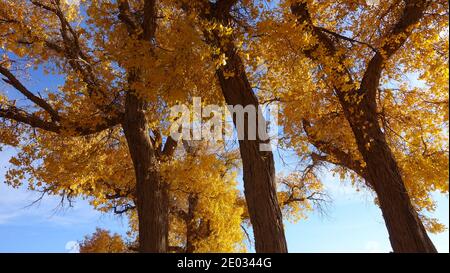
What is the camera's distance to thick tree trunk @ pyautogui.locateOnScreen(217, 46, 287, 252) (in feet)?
21.2

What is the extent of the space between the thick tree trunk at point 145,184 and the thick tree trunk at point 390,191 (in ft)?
16.7

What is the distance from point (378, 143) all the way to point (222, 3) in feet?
15.0

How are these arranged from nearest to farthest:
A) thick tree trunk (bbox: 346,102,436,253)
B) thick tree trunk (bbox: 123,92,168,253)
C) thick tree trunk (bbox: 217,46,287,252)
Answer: thick tree trunk (bbox: 217,46,287,252) < thick tree trunk (bbox: 346,102,436,253) < thick tree trunk (bbox: 123,92,168,253)

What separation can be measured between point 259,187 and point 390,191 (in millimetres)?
2855

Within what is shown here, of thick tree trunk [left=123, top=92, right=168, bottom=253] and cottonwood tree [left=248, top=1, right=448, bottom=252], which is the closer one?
cottonwood tree [left=248, top=1, right=448, bottom=252]

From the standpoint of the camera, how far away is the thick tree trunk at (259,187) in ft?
21.2

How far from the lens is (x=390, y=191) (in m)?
7.52

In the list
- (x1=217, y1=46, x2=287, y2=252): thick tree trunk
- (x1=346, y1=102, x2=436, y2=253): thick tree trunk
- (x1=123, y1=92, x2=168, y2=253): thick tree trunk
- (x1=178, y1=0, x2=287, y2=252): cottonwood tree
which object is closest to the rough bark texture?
(x1=346, y1=102, x2=436, y2=253): thick tree trunk

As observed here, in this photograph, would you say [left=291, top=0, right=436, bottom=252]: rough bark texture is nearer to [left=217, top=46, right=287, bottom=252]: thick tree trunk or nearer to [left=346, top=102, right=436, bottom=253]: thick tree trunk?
[left=346, top=102, right=436, bottom=253]: thick tree trunk

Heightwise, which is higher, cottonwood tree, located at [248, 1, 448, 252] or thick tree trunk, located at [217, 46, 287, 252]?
cottonwood tree, located at [248, 1, 448, 252]

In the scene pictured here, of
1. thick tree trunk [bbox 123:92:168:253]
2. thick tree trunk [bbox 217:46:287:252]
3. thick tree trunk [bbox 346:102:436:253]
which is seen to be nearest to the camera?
thick tree trunk [bbox 217:46:287:252]

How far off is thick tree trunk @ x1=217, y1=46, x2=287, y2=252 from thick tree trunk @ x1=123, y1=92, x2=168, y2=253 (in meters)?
3.28

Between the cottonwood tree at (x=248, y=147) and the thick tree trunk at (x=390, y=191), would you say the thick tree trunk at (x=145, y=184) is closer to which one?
the cottonwood tree at (x=248, y=147)
